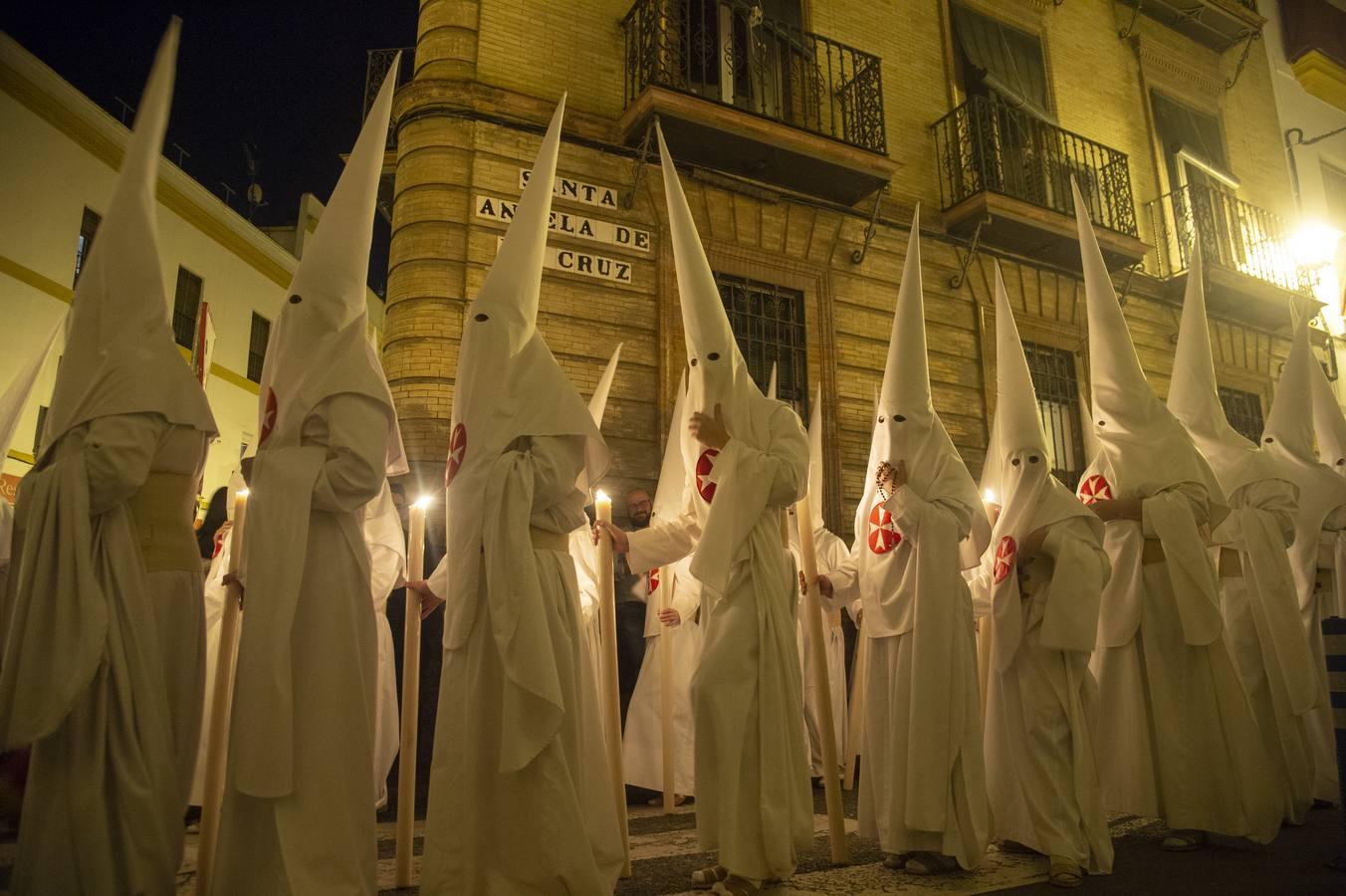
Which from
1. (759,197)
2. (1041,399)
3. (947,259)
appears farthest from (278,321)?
(1041,399)

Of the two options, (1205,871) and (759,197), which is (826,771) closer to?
(1205,871)

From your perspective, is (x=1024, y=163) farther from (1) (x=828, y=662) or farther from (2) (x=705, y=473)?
(2) (x=705, y=473)

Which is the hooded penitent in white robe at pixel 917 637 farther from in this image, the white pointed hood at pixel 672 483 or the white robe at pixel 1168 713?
the white pointed hood at pixel 672 483

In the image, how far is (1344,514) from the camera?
6.33 meters

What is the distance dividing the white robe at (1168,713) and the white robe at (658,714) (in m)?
2.43

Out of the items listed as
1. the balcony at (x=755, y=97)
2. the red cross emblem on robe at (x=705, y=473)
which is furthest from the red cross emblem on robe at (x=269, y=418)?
the balcony at (x=755, y=97)

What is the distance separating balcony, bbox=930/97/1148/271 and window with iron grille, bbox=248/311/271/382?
48.2ft

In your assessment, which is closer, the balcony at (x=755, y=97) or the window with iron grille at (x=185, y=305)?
the balcony at (x=755, y=97)

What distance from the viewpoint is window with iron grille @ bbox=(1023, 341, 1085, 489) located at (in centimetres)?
1113

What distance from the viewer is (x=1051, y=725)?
3.98 m

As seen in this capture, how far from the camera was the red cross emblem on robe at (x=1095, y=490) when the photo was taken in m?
4.87

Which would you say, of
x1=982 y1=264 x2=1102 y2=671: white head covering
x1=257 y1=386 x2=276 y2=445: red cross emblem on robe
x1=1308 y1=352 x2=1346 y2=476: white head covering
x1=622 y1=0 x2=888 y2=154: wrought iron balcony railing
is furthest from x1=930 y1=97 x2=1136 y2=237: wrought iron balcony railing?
x1=257 y1=386 x2=276 y2=445: red cross emblem on robe

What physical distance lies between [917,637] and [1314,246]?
45.2 ft

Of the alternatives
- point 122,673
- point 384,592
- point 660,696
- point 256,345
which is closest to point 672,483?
point 660,696
